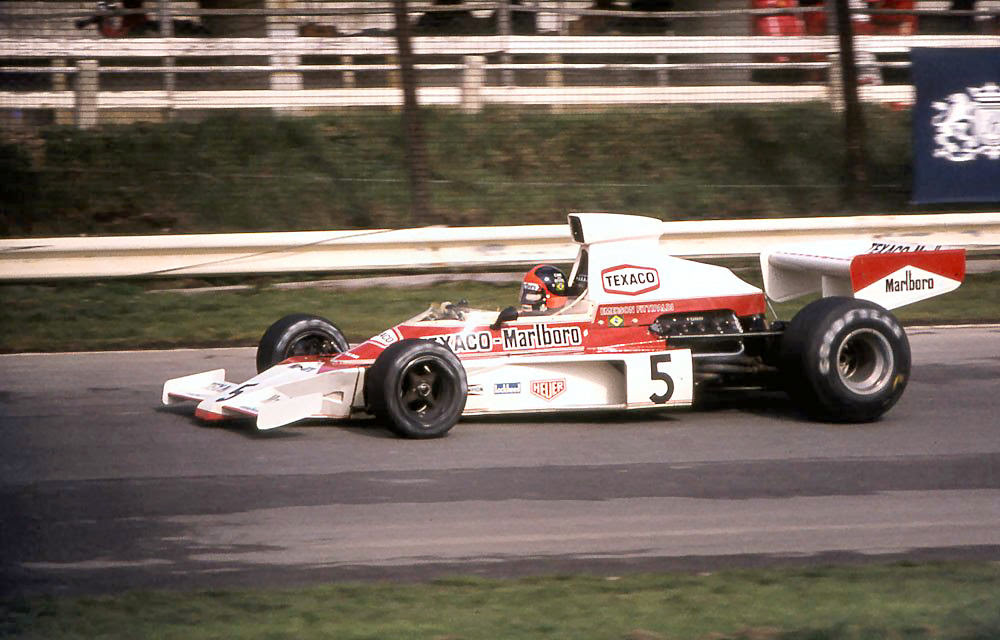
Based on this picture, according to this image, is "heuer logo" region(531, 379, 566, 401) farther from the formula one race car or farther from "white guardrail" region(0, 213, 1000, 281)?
"white guardrail" region(0, 213, 1000, 281)

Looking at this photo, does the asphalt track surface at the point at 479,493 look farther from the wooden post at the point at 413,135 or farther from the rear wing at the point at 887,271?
the wooden post at the point at 413,135

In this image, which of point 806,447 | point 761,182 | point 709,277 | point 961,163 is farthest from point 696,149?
point 806,447

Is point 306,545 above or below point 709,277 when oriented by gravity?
below

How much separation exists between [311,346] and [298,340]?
0.13 m

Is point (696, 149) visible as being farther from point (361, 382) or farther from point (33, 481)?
point (33, 481)

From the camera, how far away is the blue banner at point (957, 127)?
45.8ft

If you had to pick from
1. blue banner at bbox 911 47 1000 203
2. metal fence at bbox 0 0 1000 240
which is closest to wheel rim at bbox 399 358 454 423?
metal fence at bbox 0 0 1000 240

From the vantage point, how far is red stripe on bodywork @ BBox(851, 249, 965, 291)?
A: 8547 mm

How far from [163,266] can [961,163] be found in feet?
27.8

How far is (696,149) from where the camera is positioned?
53.1ft

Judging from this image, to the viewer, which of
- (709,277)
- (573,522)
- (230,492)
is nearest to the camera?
(573,522)

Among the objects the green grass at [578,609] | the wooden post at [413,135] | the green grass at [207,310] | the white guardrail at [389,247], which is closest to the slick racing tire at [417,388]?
the green grass at [578,609]

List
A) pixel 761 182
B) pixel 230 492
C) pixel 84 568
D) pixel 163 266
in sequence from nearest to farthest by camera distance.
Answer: pixel 84 568 < pixel 230 492 < pixel 163 266 < pixel 761 182

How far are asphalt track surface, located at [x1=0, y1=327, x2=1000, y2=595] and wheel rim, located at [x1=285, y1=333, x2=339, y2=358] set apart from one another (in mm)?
675
